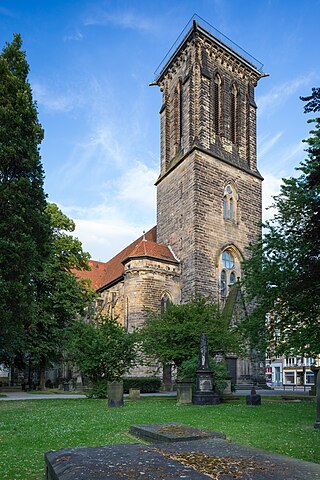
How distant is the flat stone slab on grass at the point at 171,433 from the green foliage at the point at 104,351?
42.5ft

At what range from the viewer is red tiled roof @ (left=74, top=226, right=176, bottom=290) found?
34125 millimetres

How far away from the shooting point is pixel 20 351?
100ft

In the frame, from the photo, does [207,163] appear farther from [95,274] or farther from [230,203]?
[95,274]

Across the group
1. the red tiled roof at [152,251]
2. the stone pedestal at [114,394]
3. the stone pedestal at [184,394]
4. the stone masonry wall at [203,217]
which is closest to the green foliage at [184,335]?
the stone pedestal at [184,394]

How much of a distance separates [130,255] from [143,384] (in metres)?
9.17

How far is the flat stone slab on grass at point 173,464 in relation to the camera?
3807mm

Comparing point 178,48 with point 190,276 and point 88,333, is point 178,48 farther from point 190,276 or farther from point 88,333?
point 88,333

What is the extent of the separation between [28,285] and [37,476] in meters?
14.5

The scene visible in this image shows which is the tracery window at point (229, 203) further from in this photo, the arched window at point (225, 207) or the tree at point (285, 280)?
the tree at point (285, 280)

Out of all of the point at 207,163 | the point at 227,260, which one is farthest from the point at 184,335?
the point at 207,163

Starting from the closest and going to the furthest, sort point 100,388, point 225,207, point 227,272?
1. point 100,388
2. point 227,272
3. point 225,207

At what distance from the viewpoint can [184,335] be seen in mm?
22531

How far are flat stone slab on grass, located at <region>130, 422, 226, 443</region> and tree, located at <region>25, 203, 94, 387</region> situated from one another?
72.3 feet

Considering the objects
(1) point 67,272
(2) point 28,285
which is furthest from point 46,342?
(2) point 28,285
